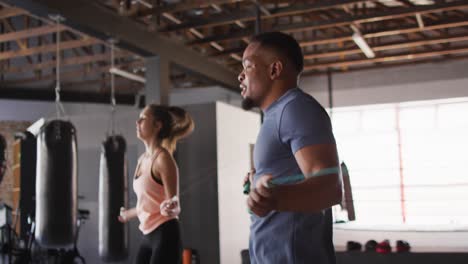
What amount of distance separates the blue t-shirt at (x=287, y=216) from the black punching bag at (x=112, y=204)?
311 centimetres

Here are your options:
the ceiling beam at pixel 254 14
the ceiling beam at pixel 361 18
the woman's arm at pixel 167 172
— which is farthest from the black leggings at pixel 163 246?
the ceiling beam at pixel 361 18

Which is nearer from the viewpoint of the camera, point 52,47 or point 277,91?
point 277,91

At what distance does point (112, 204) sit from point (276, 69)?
127 inches

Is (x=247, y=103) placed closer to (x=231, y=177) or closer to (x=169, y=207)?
(x=169, y=207)

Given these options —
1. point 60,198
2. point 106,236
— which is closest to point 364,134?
point 106,236

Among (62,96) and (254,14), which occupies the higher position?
(254,14)

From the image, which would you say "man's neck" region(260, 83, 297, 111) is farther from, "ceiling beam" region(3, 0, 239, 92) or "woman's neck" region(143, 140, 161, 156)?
"ceiling beam" region(3, 0, 239, 92)

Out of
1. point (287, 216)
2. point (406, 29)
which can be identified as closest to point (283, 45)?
point (287, 216)

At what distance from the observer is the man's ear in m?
1.39

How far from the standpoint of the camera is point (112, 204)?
14.3ft

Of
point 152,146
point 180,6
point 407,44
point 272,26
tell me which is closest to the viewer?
point 152,146

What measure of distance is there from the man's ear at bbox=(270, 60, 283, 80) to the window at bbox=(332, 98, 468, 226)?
665cm

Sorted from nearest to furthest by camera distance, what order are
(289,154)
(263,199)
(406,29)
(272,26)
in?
(263,199) < (289,154) < (406,29) < (272,26)

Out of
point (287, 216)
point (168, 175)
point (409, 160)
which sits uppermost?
point (409, 160)
